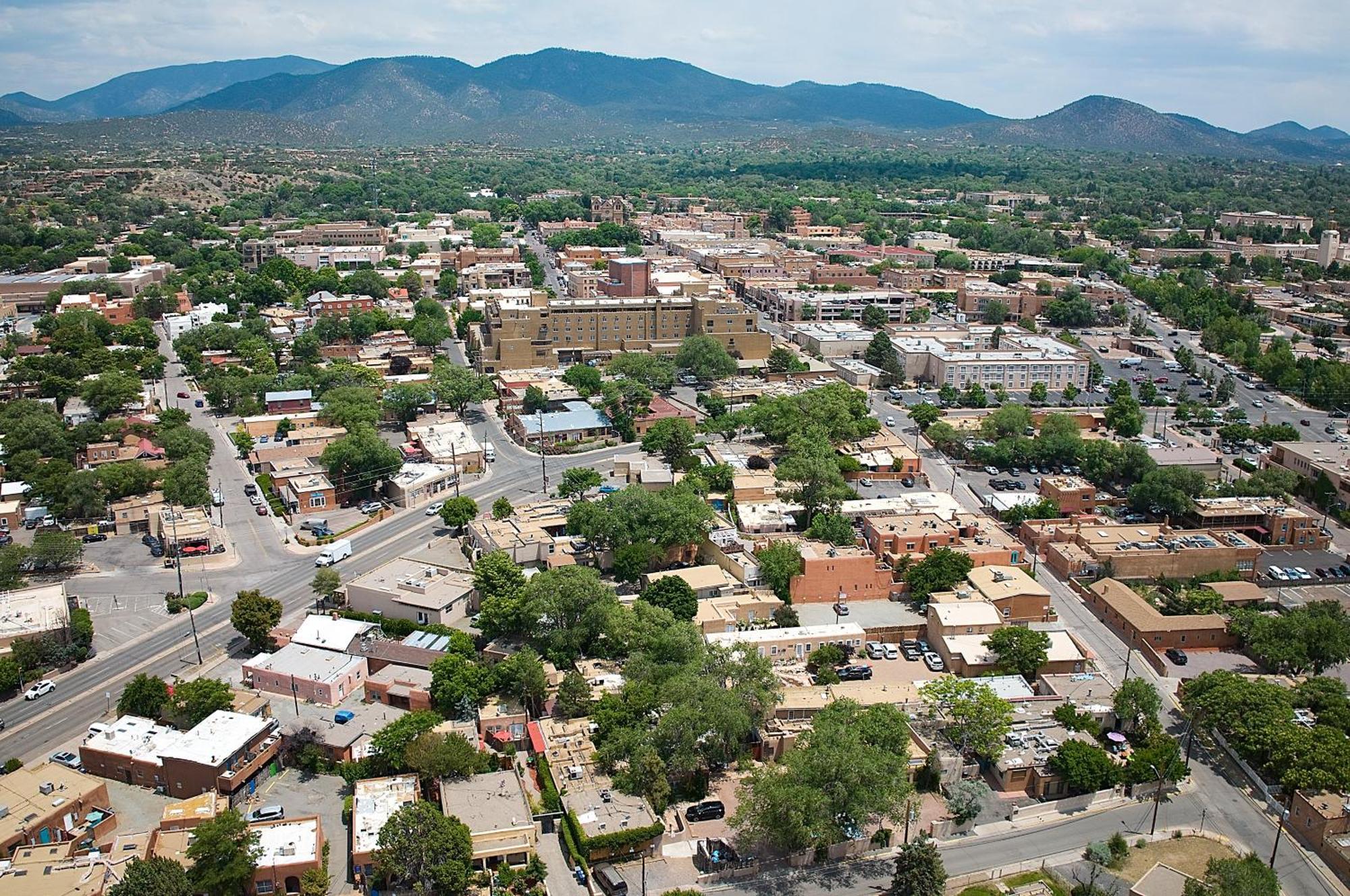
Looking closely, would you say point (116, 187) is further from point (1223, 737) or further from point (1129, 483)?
point (1223, 737)

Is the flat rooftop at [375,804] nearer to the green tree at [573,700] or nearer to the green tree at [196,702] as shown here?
the green tree at [573,700]

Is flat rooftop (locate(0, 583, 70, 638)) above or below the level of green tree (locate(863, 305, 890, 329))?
below

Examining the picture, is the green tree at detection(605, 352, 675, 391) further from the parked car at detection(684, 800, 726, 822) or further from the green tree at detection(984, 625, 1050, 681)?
the parked car at detection(684, 800, 726, 822)

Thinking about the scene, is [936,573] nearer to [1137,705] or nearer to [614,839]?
[1137,705]

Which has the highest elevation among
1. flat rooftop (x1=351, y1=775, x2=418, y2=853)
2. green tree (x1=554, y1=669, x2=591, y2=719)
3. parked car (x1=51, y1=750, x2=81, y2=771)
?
green tree (x1=554, y1=669, x2=591, y2=719)

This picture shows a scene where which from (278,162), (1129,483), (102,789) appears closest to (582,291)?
(1129,483)

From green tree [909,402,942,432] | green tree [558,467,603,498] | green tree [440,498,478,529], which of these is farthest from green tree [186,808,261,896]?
green tree [909,402,942,432]
